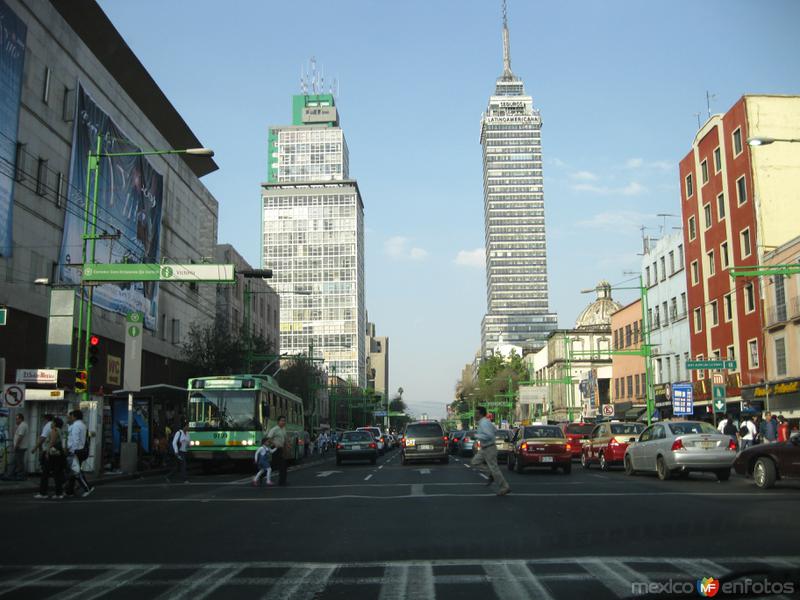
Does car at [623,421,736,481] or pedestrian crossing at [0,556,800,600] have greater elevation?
car at [623,421,736,481]

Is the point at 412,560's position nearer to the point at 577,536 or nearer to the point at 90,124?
the point at 577,536

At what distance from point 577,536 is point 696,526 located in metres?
1.88

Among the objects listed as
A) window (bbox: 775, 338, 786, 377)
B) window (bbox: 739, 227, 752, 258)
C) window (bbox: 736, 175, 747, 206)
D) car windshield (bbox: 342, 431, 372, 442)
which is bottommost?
car windshield (bbox: 342, 431, 372, 442)

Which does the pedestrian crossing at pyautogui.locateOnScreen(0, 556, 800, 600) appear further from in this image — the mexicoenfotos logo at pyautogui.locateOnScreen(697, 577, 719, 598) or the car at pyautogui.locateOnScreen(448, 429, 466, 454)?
the car at pyautogui.locateOnScreen(448, 429, 466, 454)

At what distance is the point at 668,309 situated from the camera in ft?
178

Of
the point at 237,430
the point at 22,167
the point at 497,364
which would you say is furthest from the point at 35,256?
the point at 497,364

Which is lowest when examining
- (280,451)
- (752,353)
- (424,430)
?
(280,451)

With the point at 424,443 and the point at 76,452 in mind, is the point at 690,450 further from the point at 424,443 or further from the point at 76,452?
the point at 76,452

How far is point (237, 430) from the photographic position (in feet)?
90.0

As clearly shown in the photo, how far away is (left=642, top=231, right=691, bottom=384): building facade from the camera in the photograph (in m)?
51.0

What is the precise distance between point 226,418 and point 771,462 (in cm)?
1794

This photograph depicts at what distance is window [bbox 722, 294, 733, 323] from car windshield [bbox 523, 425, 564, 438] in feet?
74.8

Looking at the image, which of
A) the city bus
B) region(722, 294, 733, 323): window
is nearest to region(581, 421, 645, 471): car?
the city bus

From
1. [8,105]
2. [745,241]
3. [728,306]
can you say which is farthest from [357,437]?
[745,241]
